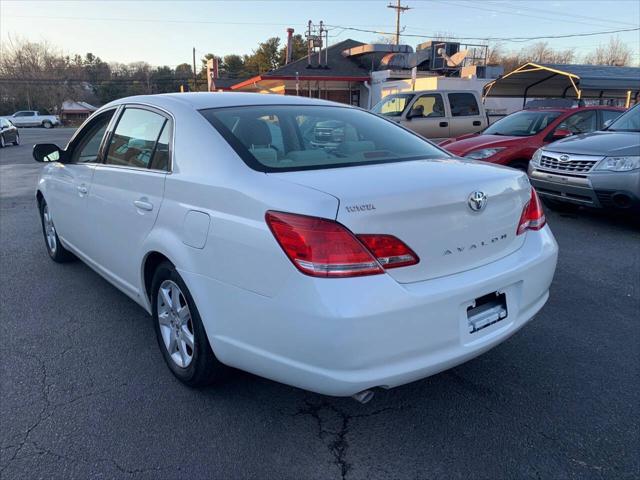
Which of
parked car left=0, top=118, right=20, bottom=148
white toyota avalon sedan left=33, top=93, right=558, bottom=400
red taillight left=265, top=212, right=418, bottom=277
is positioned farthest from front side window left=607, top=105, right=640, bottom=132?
parked car left=0, top=118, right=20, bottom=148

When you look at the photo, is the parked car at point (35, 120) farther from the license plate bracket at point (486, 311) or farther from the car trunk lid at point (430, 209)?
the license plate bracket at point (486, 311)

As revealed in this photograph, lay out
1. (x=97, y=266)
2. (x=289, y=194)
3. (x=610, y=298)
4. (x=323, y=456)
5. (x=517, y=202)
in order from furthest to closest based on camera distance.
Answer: (x=610, y=298) < (x=97, y=266) < (x=517, y=202) < (x=323, y=456) < (x=289, y=194)

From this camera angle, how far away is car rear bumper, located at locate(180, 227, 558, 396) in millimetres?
1958

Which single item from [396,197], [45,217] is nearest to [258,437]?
[396,197]

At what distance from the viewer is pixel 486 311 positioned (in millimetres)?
2361

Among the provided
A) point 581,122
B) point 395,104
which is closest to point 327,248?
point 581,122

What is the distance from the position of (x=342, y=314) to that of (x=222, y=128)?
130cm

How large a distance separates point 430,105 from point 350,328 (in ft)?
35.7

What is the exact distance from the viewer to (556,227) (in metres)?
6.51

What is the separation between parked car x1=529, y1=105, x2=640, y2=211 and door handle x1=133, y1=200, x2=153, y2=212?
5392 millimetres

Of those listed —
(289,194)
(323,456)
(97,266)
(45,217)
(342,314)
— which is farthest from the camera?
(45,217)

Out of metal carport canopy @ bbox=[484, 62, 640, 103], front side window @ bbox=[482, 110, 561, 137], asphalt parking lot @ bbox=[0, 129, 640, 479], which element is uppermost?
metal carport canopy @ bbox=[484, 62, 640, 103]

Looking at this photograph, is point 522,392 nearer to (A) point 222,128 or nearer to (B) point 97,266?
(A) point 222,128

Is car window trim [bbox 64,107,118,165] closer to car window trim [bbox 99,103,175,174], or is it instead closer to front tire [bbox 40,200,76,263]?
car window trim [bbox 99,103,175,174]
